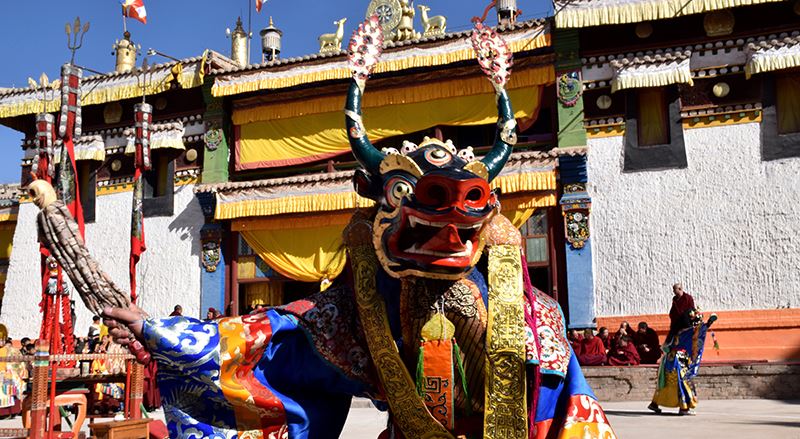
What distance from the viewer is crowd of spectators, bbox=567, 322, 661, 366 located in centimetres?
1122

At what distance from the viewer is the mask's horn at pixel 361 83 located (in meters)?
3.12

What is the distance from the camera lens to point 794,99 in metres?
11.9

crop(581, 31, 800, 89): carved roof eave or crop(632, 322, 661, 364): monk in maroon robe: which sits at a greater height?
crop(581, 31, 800, 89): carved roof eave

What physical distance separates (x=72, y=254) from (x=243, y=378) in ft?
2.56

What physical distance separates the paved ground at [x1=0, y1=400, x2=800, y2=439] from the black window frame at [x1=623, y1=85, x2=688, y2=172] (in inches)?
160

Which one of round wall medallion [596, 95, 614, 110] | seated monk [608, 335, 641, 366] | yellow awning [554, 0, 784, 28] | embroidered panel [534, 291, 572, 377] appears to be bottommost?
seated monk [608, 335, 641, 366]

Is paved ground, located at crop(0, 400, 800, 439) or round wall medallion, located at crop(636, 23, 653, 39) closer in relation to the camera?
paved ground, located at crop(0, 400, 800, 439)

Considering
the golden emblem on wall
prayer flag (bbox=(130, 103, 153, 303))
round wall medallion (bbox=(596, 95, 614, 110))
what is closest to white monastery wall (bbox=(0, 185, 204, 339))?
the golden emblem on wall

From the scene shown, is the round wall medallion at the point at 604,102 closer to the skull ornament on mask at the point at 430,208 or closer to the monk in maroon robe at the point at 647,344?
the monk in maroon robe at the point at 647,344

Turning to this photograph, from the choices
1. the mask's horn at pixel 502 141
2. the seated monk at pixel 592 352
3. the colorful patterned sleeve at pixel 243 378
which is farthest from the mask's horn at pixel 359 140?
the seated monk at pixel 592 352

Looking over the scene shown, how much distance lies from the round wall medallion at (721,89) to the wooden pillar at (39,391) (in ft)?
35.4

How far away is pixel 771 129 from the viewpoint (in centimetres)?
1198

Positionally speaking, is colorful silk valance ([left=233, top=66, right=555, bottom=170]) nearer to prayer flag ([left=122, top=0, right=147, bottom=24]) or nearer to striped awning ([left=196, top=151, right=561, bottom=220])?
striped awning ([left=196, top=151, right=561, bottom=220])

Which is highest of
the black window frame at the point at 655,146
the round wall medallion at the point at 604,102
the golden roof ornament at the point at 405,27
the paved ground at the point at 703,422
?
the golden roof ornament at the point at 405,27
